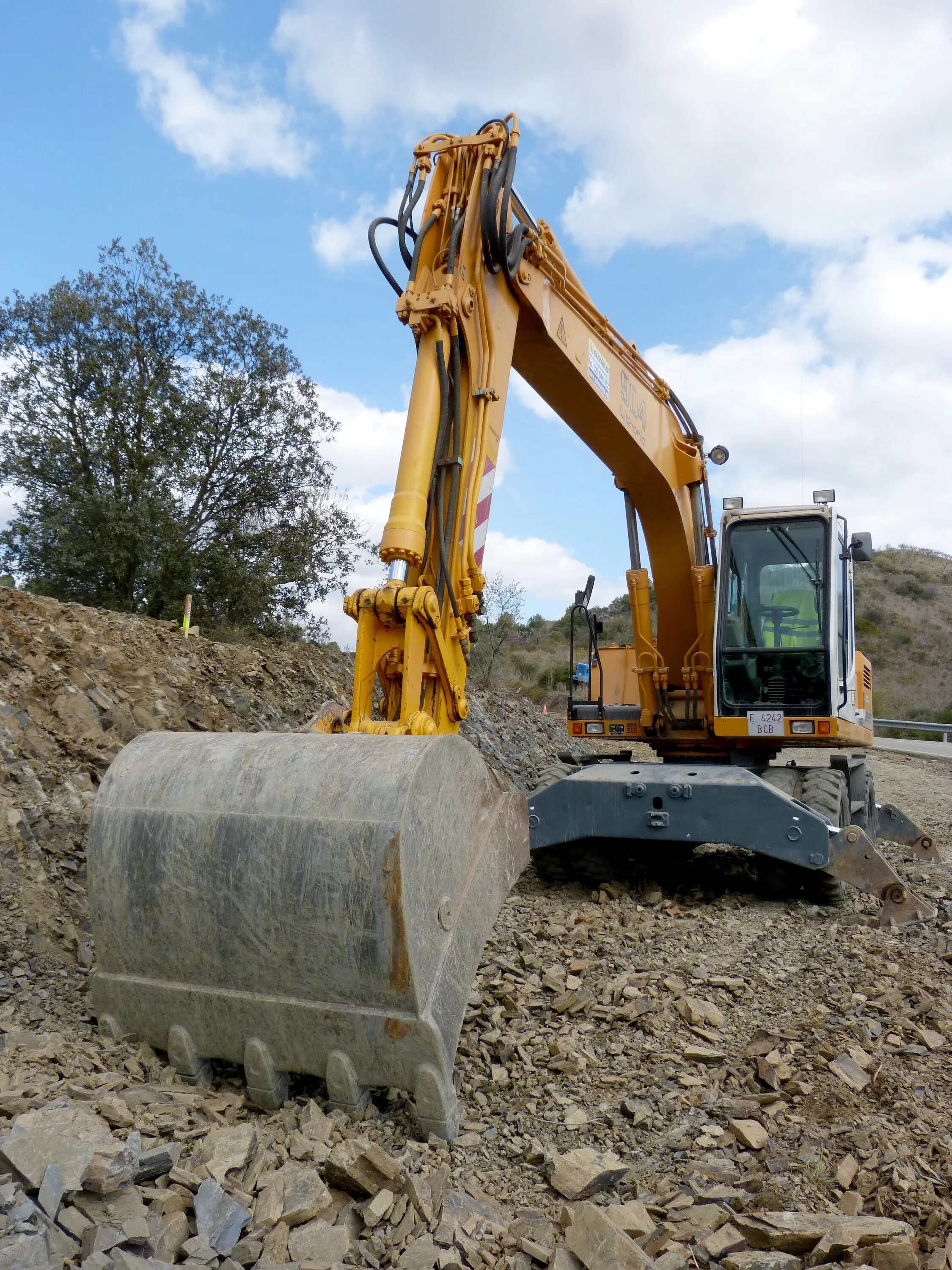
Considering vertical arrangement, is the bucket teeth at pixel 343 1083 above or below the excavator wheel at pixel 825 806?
below

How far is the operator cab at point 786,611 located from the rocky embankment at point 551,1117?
1.63 m

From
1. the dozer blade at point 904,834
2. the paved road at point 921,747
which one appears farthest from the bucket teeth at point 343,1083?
the paved road at point 921,747

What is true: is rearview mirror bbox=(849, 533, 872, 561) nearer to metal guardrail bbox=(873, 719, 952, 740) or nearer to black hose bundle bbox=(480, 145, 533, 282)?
black hose bundle bbox=(480, 145, 533, 282)

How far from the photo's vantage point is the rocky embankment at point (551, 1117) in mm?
2332

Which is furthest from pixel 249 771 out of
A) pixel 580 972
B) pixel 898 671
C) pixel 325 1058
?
pixel 898 671

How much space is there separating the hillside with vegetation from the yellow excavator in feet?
36.7

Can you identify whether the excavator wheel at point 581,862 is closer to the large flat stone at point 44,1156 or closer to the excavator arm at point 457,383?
the excavator arm at point 457,383

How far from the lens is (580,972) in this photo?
4312 mm

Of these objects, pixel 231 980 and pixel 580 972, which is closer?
pixel 231 980

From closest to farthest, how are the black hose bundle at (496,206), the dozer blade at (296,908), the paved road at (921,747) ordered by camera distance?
the dozer blade at (296,908) < the black hose bundle at (496,206) < the paved road at (921,747)

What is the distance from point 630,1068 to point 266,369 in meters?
12.6

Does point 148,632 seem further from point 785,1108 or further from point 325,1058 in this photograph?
point 785,1108

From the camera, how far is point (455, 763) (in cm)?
334

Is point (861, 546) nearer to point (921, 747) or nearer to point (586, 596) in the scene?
point (586, 596)
